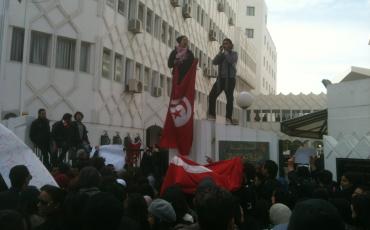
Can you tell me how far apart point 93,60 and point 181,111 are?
13.6 metres

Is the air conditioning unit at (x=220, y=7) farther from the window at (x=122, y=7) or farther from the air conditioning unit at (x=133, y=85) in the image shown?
the air conditioning unit at (x=133, y=85)

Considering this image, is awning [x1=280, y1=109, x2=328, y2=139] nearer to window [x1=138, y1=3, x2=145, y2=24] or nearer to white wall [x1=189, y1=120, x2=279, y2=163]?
white wall [x1=189, y1=120, x2=279, y2=163]

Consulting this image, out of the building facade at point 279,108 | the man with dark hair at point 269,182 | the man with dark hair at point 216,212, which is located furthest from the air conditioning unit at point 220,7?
the man with dark hair at point 216,212

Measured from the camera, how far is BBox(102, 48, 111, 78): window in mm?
23680

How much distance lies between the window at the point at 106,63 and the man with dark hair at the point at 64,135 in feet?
41.7

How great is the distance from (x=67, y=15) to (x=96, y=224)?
19.4 meters

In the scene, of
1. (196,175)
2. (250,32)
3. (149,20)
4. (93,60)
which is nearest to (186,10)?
(149,20)

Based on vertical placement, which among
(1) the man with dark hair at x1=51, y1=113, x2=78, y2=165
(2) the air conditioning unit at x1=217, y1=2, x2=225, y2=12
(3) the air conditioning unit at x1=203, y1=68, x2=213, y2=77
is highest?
(2) the air conditioning unit at x1=217, y1=2, x2=225, y2=12

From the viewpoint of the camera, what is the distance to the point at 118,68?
985 inches

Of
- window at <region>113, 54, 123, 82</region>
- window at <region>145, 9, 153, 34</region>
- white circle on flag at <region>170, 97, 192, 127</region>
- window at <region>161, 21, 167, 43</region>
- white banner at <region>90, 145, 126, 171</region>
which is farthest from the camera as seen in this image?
window at <region>161, 21, 167, 43</region>

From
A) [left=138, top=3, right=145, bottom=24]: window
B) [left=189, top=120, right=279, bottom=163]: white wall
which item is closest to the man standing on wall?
[left=189, top=120, right=279, bottom=163]: white wall

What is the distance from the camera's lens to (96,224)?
332 centimetres

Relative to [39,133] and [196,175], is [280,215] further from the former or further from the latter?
[39,133]

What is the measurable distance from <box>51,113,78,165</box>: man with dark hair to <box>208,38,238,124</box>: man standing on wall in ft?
10.6
